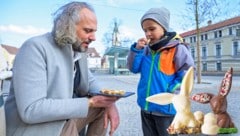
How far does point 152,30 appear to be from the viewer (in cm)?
100

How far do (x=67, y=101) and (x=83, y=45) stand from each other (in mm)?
180

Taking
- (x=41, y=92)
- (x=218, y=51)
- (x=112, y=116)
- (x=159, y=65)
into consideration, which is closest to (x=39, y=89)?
(x=41, y=92)

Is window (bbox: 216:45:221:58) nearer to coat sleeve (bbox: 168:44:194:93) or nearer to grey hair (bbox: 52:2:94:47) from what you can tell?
coat sleeve (bbox: 168:44:194:93)

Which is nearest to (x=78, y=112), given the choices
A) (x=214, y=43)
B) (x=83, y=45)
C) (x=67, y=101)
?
(x=67, y=101)

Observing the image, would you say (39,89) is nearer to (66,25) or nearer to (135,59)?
(66,25)

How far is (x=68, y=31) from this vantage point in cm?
78

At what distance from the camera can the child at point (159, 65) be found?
979mm

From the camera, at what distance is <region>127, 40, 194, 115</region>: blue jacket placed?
3.17ft

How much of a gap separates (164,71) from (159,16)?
195 millimetres

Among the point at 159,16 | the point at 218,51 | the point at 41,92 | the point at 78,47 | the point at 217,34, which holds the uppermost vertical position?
the point at 217,34

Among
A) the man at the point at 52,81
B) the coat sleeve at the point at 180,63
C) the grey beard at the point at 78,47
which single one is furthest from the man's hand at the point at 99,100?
the coat sleeve at the point at 180,63

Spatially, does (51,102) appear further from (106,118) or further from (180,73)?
(180,73)

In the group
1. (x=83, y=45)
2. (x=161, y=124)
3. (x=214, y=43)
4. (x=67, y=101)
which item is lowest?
(x=161, y=124)

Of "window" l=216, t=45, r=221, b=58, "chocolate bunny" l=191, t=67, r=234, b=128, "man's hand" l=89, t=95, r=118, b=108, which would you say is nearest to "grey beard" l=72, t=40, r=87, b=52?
"man's hand" l=89, t=95, r=118, b=108
